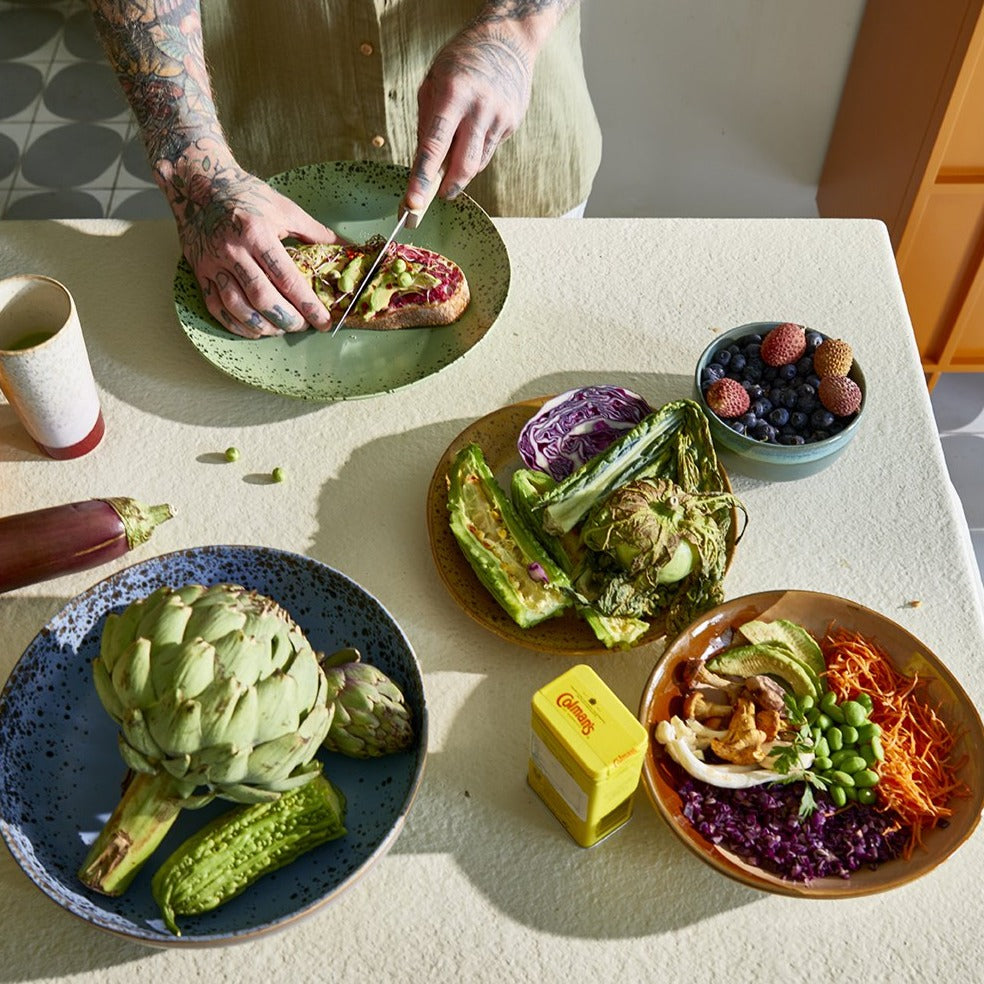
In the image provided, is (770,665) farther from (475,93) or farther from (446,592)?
(475,93)

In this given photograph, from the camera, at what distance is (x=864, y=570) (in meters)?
1.33

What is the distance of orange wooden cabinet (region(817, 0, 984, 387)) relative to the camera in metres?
2.24

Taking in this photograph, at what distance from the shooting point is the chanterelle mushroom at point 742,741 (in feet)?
3.64

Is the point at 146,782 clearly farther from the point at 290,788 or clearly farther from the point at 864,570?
the point at 864,570

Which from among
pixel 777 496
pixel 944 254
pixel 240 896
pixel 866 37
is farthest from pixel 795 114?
pixel 240 896

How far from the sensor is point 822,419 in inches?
52.9

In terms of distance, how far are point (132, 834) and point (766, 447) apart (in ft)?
2.70

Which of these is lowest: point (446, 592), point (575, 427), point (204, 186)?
point (446, 592)

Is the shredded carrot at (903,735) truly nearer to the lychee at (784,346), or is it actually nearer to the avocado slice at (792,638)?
the avocado slice at (792,638)

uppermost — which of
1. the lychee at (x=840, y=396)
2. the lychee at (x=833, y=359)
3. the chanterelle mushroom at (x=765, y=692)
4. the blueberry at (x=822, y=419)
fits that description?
the lychee at (x=833, y=359)

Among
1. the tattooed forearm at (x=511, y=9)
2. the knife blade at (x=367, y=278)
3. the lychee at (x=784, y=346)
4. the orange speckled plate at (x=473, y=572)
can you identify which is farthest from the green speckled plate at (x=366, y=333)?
the lychee at (x=784, y=346)

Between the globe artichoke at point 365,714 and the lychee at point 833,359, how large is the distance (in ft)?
2.19

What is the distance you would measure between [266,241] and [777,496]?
0.74m

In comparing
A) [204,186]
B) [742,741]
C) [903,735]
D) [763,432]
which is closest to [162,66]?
[204,186]
